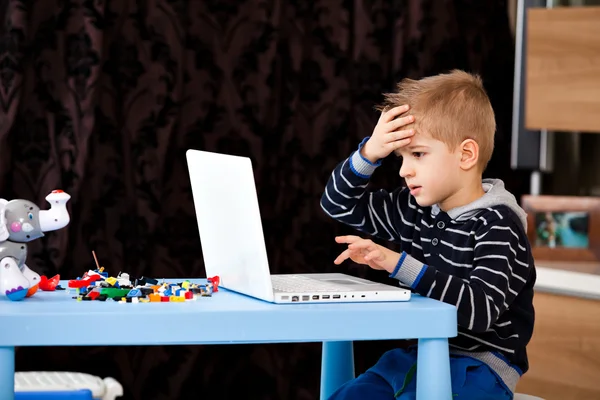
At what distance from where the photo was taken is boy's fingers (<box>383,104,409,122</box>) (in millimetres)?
1658

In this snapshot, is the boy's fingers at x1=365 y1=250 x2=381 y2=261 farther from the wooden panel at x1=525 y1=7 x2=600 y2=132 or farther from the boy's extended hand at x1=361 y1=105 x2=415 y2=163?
the wooden panel at x1=525 y1=7 x2=600 y2=132

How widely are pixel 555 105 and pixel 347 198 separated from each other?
3.61 feet

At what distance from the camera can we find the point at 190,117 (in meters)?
2.68

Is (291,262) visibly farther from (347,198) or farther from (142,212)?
(347,198)

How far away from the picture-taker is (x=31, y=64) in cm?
252

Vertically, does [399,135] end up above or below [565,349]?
above

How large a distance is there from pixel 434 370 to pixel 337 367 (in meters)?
0.46

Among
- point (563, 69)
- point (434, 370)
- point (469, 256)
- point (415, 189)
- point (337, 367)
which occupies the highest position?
point (563, 69)

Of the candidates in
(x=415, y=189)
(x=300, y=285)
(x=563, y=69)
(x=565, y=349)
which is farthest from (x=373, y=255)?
(x=563, y=69)

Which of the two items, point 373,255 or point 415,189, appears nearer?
point 373,255

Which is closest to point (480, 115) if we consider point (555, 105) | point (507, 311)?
point (507, 311)

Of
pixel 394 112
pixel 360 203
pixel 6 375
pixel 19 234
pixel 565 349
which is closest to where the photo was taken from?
pixel 6 375

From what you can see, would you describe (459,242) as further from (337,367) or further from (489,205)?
(337,367)

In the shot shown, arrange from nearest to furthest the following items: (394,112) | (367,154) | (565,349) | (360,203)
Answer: (394,112) → (367,154) → (360,203) → (565,349)
